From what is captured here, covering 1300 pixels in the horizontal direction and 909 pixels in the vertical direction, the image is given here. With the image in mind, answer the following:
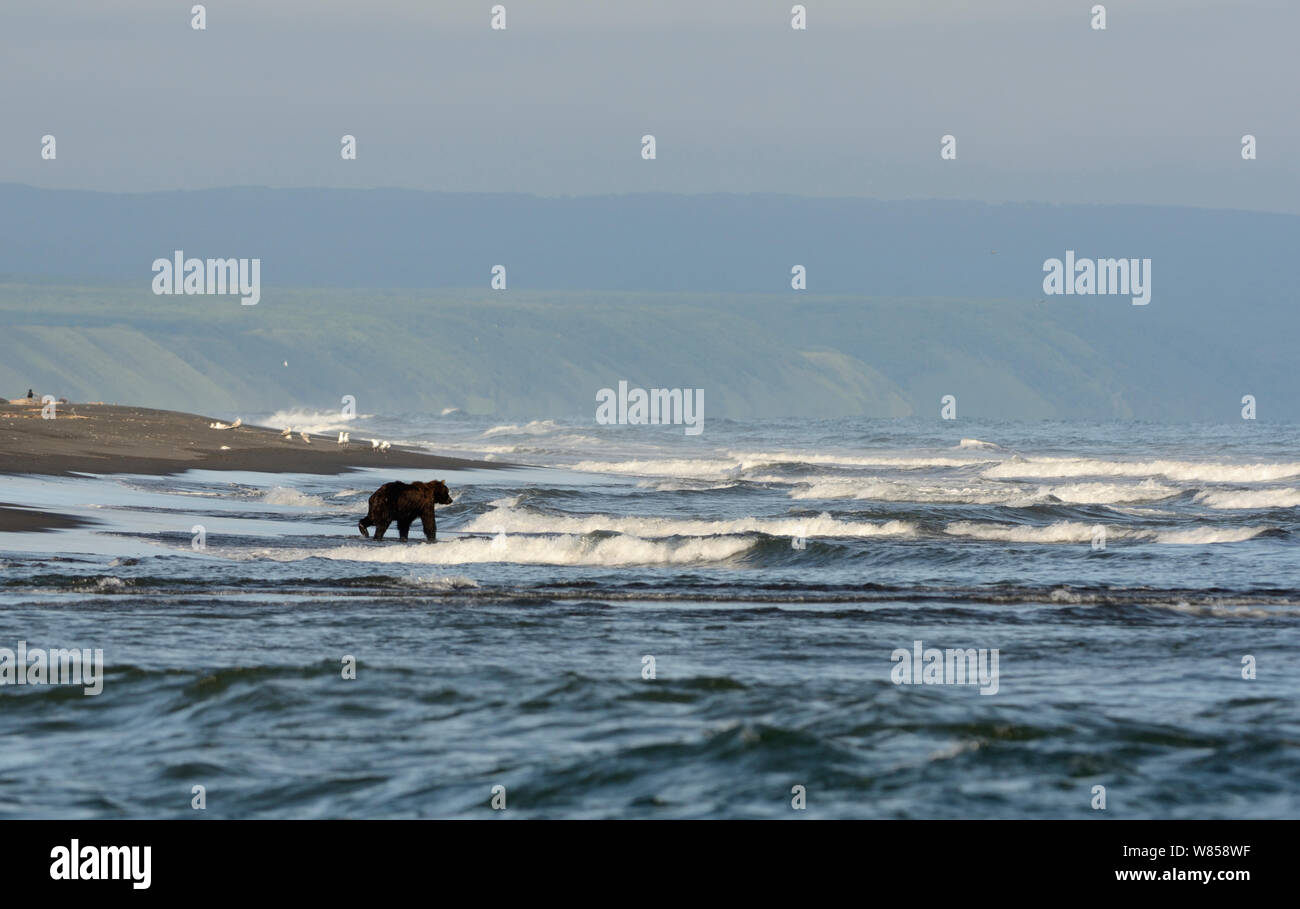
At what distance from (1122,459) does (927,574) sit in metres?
53.2

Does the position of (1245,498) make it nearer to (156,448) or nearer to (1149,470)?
(1149,470)

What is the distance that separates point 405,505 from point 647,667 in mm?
12199

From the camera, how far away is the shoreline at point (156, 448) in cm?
4025

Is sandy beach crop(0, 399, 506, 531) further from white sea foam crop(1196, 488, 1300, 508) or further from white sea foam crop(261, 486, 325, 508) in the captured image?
white sea foam crop(1196, 488, 1300, 508)

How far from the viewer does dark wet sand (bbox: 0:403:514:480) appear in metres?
40.4

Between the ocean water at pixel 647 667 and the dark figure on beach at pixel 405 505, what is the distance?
356mm

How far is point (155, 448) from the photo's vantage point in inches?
1912

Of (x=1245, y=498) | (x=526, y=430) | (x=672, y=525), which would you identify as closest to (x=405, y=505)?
(x=672, y=525)

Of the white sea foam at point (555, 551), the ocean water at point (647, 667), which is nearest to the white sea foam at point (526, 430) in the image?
the ocean water at point (647, 667)

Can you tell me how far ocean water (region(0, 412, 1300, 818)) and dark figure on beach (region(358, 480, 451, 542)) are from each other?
0.36m
